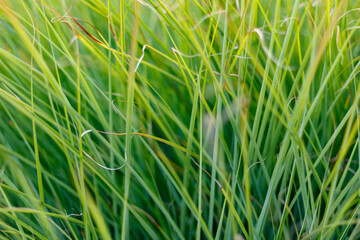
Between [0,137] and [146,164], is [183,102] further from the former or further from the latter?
[0,137]

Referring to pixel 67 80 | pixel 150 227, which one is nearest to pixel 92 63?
pixel 67 80

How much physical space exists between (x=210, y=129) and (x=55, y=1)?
1.22ft

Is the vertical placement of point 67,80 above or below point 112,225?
above

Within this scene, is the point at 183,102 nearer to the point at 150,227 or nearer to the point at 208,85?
the point at 208,85

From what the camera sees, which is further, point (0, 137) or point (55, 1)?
point (55, 1)

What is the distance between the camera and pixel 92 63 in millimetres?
607

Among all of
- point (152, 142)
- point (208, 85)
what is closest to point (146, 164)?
point (152, 142)

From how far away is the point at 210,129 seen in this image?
0.55 m

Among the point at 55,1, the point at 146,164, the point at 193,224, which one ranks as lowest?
the point at 193,224

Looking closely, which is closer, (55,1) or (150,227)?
(150,227)

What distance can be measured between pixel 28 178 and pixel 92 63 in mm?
200

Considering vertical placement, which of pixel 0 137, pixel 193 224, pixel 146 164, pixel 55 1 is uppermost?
pixel 55 1

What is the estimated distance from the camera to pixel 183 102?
1.95 feet

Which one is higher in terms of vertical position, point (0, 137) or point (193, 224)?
point (0, 137)
